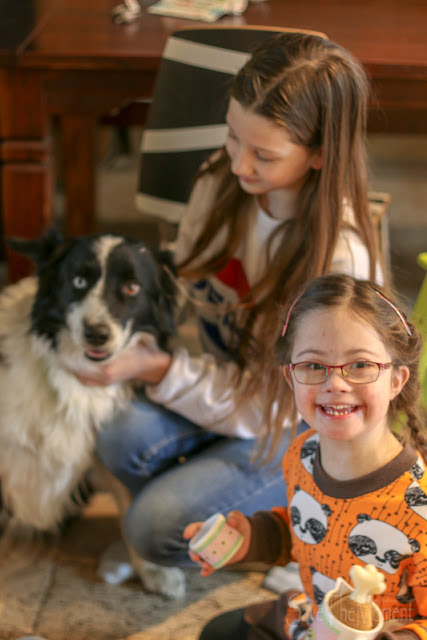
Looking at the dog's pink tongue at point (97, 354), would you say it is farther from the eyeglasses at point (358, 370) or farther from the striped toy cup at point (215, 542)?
the eyeglasses at point (358, 370)

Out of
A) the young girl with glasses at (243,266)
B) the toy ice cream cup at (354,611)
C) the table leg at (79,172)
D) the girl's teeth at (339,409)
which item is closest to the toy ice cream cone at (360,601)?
the toy ice cream cup at (354,611)

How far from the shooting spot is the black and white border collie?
4.36ft

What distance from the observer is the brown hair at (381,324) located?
90 centimetres

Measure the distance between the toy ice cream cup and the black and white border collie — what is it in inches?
25.9

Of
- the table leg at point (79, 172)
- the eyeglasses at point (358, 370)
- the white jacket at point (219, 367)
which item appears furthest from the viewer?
the table leg at point (79, 172)

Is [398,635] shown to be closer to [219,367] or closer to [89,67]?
[219,367]

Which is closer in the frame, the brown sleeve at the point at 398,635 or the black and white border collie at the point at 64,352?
the brown sleeve at the point at 398,635

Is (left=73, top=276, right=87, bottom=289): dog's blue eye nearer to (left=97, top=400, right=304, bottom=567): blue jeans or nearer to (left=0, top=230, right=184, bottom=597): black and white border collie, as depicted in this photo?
(left=0, top=230, right=184, bottom=597): black and white border collie

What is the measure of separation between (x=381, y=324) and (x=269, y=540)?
403mm

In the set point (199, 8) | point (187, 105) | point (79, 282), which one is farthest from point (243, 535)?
point (199, 8)

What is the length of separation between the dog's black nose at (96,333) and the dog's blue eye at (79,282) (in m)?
0.07

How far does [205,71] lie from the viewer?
1.65 metres

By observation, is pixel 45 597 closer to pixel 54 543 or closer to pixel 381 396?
pixel 54 543

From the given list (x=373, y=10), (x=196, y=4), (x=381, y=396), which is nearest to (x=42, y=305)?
(x=381, y=396)
